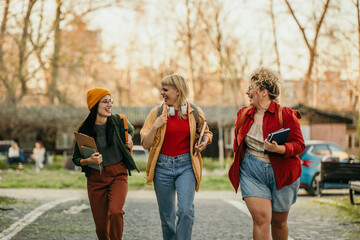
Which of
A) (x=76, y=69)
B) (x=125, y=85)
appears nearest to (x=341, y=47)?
(x=76, y=69)

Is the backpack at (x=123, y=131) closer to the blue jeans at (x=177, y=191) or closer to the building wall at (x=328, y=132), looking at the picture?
the blue jeans at (x=177, y=191)

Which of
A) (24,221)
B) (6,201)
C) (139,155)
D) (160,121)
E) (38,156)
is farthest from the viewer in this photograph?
(38,156)

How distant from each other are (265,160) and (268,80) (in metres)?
0.69

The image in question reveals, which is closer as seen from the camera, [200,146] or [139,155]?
[200,146]

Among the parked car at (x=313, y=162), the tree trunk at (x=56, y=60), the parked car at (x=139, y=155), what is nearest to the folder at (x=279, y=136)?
the parked car at (x=313, y=162)

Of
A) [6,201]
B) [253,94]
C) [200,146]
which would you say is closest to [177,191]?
[200,146]

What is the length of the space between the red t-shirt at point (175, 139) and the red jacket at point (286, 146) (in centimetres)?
62

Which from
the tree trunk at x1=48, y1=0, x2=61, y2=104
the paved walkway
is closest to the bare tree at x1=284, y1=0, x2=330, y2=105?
the tree trunk at x1=48, y1=0, x2=61, y2=104

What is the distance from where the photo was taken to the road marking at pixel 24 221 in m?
7.77

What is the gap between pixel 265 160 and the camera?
16.3ft

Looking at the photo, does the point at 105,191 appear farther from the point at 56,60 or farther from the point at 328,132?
the point at 328,132

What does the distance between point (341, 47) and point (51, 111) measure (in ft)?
63.5

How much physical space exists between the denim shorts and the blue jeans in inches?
27.2

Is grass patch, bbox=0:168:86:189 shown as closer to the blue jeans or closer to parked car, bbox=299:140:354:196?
parked car, bbox=299:140:354:196
